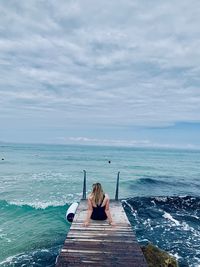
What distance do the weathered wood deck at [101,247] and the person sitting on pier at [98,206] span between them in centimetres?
29

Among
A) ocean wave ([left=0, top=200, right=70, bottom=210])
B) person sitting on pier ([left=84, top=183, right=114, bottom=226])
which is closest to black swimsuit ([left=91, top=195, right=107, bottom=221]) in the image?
person sitting on pier ([left=84, top=183, right=114, bottom=226])

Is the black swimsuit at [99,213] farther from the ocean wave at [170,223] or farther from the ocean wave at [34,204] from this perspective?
the ocean wave at [34,204]

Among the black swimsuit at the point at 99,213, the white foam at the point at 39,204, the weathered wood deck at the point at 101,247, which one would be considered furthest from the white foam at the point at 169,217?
the black swimsuit at the point at 99,213

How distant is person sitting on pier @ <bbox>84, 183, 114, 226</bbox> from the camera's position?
12.7 m

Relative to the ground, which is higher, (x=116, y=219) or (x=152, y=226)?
(x=116, y=219)

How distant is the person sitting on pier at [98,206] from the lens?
12.7 metres

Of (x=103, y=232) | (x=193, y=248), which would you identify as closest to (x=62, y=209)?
(x=193, y=248)

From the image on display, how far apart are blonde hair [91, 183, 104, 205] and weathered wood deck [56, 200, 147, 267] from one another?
1.14m

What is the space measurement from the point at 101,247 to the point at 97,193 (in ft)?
8.84

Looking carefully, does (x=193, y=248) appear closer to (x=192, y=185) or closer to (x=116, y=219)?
(x=116, y=219)

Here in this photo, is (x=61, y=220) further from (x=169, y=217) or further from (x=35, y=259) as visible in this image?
(x=169, y=217)

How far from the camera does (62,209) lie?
26859mm

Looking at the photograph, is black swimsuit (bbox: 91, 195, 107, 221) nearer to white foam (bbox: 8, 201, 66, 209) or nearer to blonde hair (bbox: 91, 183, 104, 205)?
blonde hair (bbox: 91, 183, 104, 205)

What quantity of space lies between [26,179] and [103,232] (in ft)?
111
